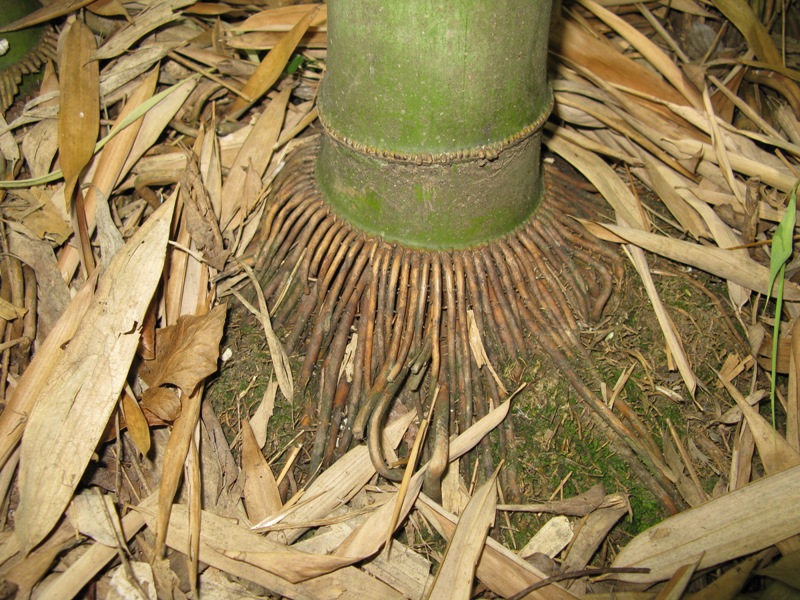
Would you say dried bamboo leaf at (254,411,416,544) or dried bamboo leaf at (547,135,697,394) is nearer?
dried bamboo leaf at (254,411,416,544)

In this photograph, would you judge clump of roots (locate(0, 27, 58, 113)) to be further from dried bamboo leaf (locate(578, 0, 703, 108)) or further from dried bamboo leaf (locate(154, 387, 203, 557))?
dried bamboo leaf (locate(578, 0, 703, 108))

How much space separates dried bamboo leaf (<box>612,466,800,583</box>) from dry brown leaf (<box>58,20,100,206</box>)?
142 cm

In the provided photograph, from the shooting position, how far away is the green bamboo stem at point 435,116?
120 cm

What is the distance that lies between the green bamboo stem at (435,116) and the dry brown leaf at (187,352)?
14.6 inches

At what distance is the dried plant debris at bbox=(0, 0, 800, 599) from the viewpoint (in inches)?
52.4

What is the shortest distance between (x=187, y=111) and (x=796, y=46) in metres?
1.67

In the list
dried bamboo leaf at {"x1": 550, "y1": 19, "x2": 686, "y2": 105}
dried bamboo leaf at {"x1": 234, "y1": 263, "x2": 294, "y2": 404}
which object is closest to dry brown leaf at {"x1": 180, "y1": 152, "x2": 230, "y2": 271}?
dried bamboo leaf at {"x1": 234, "y1": 263, "x2": 294, "y2": 404}

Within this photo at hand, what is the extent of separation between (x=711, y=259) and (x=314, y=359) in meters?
0.92

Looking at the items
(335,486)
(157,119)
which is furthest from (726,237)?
(157,119)

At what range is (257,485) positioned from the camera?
1410 mm

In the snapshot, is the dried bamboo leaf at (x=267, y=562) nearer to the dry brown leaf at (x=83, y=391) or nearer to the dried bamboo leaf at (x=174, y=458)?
the dried bamboo leaf at (x=174, y=458)

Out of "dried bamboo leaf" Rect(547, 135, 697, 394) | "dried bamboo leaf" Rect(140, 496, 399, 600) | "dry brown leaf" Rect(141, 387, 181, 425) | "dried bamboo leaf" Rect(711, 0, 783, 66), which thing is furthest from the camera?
"dried bamboo leaf" Rect(711, 0, 783, 66)

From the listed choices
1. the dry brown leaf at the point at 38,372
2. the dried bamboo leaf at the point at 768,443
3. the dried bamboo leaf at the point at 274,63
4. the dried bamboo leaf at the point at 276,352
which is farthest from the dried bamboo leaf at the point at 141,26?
the dried bamboo leaf at the point at 768,443

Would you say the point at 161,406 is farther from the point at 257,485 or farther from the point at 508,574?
the point at 508,574
